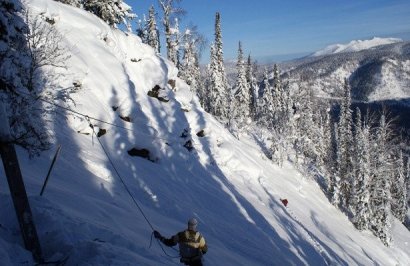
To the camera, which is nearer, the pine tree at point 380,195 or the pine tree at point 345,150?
the pine tree at point 380,195

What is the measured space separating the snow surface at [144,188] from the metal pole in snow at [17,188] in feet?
0.83

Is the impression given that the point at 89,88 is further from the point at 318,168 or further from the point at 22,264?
the point at 318,168

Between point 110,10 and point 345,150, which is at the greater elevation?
point 110,10

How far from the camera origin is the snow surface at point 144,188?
929cm

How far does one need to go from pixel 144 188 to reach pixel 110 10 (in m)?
18.9

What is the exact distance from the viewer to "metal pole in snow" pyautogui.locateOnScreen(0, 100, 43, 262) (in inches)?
290

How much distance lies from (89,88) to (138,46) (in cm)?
994

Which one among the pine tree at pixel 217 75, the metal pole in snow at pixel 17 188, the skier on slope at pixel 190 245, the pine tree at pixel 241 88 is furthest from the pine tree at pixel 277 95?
the metal pole in snow at pixel 17 188

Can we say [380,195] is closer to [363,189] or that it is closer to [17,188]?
[363,189]

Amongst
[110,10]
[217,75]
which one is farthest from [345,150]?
[110,10]

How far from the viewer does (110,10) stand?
3284cm

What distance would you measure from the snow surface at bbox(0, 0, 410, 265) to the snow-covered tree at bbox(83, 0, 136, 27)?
66.0 inches

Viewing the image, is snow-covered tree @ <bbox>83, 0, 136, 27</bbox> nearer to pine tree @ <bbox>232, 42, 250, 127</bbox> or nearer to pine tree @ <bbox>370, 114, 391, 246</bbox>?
pine tree @ <bbox>370, 114, 391, 246</bbox>

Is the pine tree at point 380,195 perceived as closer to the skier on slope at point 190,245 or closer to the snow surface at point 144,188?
the snow surface at point 144,188
